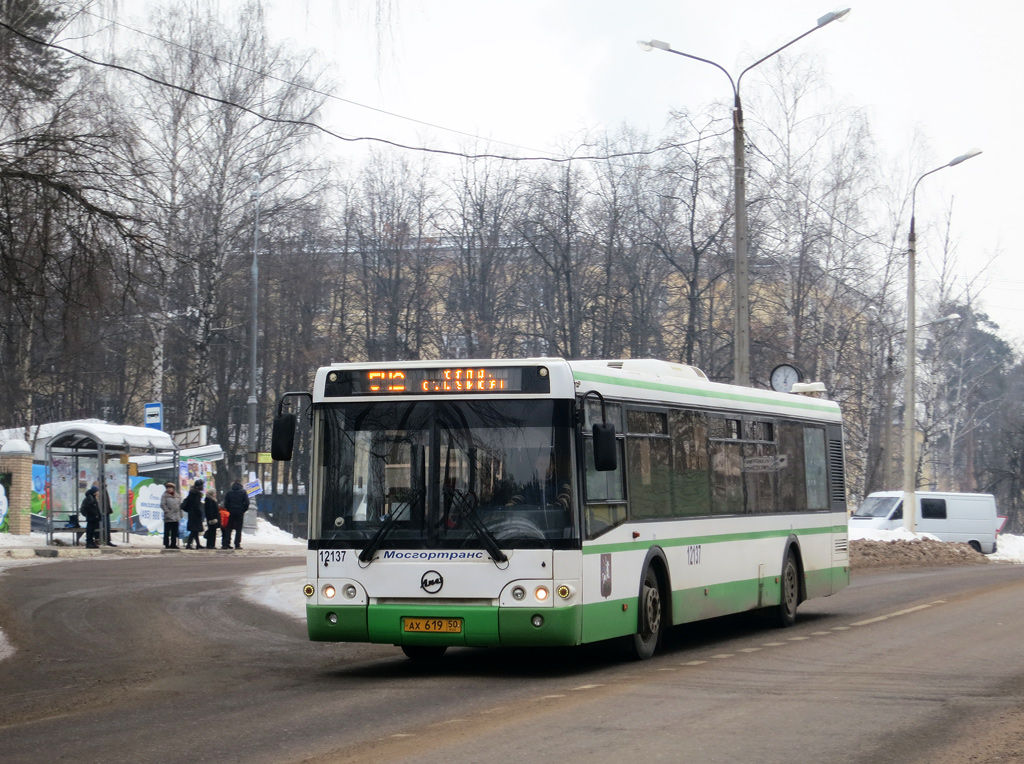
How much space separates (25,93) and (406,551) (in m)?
6.28

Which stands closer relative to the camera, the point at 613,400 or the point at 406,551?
the point at 406,551

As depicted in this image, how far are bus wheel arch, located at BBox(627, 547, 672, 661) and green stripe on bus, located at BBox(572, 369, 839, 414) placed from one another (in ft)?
5.00

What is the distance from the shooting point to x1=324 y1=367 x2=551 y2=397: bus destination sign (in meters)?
12.0

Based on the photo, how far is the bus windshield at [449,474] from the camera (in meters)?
11.7

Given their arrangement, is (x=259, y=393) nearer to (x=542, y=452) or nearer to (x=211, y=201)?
(x=211, y=201)

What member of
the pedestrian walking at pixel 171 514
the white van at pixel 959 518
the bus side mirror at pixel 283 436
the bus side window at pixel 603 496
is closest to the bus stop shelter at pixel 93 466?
the pedestrian walking at pixel 171 514

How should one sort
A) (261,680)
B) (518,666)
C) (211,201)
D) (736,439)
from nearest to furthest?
(261,680)
(518,666)
(736,439)
(211,201)

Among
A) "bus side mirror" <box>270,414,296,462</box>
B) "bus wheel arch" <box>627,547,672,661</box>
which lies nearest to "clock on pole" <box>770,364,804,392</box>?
"bus wheel arch" <box>627,547,672,661</box>

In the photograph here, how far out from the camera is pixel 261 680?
11.7 m

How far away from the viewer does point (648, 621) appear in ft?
42.8

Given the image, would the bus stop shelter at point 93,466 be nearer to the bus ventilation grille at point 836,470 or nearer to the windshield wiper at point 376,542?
the bus ventilation grille at point 836,470

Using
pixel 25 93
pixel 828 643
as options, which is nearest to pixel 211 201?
pixel 25 93

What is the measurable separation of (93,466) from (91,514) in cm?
471

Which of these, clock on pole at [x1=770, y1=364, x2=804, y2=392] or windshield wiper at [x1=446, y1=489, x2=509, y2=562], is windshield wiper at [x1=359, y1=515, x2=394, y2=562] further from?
clock on pole at [x1=770, y1=364, x2=804, y2=392]
